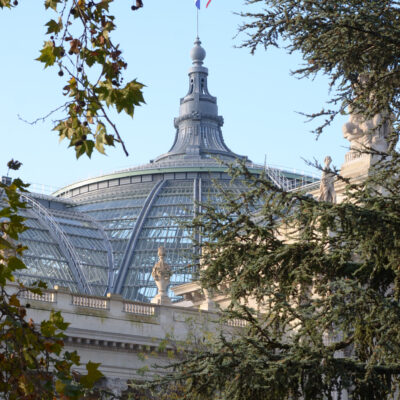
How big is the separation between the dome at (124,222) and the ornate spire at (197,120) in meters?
0.27

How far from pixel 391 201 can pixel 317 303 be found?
1.76 meters

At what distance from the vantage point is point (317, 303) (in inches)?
612

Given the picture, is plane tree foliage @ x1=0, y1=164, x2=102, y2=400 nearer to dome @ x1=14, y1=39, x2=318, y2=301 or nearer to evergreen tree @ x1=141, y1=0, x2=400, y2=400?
evergreen tree @ x1=141, y1=0, x2=400, y2=400

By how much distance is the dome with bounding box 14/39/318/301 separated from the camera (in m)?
73.8

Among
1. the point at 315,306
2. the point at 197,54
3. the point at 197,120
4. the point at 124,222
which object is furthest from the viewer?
the point at 197,54

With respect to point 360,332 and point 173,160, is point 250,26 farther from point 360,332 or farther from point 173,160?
point 173,160

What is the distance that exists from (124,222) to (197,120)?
19.0m

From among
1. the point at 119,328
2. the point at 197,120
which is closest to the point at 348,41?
the point at 119,328

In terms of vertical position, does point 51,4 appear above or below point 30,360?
above

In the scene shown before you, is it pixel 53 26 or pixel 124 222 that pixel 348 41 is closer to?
pixel 53 26

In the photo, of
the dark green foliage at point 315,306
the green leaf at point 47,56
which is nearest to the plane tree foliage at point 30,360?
the green leaf at point 47,56

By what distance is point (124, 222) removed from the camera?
86.2 m

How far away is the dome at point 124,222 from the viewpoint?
242 ft

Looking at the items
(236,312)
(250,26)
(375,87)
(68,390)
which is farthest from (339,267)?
Answer: (68,390)
